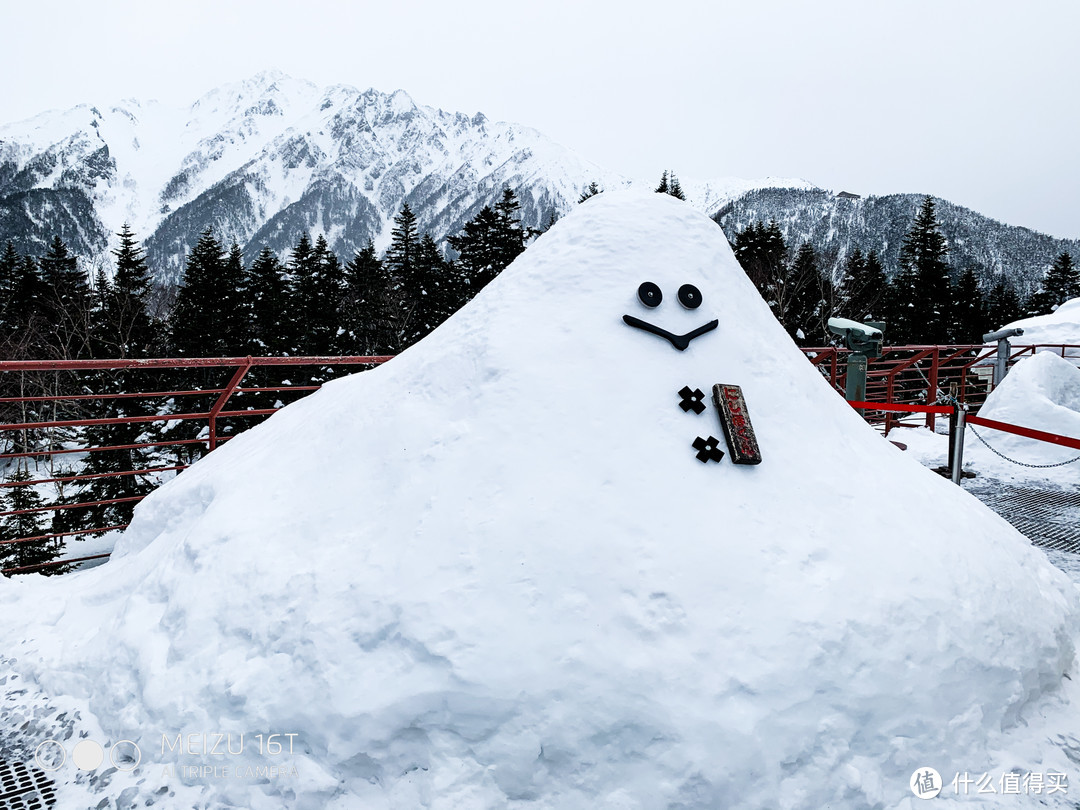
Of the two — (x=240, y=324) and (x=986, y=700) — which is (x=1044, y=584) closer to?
(x=986, y=700)

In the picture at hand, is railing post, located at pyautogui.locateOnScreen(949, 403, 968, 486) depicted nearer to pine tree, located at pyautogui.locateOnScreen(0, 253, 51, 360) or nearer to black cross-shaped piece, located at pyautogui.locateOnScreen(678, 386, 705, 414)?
black cross-shaped piece, located at pyautogui.locateOnScreen(678, 386, 705, 414)

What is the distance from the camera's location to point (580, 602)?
207 cm

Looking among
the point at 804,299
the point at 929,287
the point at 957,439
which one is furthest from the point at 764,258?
the point at 957,439

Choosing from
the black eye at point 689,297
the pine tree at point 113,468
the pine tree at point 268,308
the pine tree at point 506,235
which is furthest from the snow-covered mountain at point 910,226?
the black eye at point 689,297

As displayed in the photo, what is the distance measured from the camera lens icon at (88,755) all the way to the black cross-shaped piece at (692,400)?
2458 mm

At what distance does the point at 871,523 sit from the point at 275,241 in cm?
20124

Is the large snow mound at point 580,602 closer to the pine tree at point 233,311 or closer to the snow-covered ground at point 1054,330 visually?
the snow-covered ground at point 1054,330

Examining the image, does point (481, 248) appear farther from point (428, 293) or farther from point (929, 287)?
point (929, 287)

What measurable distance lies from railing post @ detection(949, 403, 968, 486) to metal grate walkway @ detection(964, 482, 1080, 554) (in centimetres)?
45

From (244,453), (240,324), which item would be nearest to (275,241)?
(240,324)

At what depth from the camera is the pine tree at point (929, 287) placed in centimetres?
3200

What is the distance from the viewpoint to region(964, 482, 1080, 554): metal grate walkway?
4.46m

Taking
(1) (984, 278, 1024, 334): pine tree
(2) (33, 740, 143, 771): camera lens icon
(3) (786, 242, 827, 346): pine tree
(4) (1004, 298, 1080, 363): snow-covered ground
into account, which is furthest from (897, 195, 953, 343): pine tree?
(2) (33, 740, 143, 771): camera lens icon

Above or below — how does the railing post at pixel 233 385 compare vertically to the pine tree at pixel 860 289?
above
